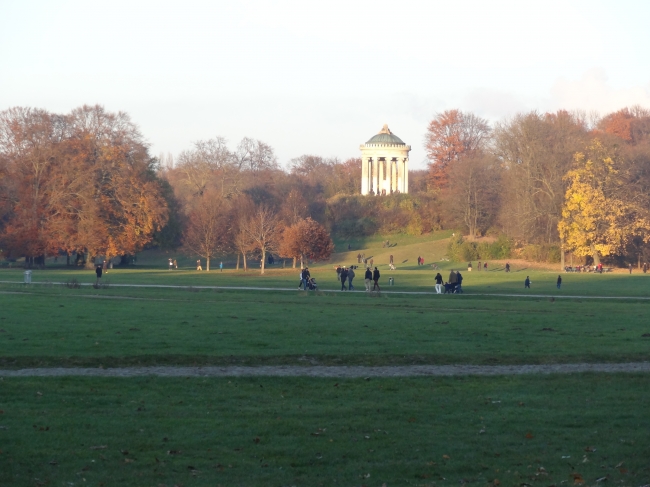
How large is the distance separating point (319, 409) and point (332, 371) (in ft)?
10.8

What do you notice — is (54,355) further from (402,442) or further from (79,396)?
(402,442)

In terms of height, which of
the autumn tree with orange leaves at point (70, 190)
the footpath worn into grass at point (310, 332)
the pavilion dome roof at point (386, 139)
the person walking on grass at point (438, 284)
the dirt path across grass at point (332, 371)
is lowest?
the dirt path across grass at point (332, 371)

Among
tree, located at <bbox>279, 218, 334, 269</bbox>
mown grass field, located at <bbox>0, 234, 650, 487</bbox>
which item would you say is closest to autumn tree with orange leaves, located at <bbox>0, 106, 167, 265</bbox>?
tree, located at <bbox>279, 218, 334, 269</bbox>

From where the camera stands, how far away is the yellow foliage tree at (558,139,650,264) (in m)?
65.1

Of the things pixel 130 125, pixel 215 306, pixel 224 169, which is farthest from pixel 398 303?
pixel 224 169

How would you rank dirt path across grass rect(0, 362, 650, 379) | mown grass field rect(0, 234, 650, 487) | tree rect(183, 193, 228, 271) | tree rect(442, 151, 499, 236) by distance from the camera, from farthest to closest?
tree rect(442, 151, 499, 236) → tree rect(183, 193, 228, 271) → dirt path across grass rect(0, 362, 650, 379) → mown grass field rect(0, 234, 650, 487)

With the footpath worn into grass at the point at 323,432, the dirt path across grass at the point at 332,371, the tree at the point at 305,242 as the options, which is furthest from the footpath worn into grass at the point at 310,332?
the tree at the point at 305,242

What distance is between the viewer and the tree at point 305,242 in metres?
64.2

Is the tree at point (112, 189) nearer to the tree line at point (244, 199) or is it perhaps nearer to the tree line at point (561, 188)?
the tree line at point (244, 199)

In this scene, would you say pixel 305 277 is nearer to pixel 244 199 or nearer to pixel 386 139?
pixel 244 199

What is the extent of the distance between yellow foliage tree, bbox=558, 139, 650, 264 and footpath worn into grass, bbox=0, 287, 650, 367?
1411 inches

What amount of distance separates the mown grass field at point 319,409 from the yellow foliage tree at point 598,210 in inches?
1767

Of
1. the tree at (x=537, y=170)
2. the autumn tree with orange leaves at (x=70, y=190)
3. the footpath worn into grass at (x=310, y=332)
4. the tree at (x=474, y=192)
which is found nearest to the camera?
the footpath worn into grass at (x=310, y=332)

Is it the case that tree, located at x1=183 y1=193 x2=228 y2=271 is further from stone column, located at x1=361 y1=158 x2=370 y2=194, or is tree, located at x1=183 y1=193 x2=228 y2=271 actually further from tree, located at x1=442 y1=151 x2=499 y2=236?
stone column, located at x1=361 y1=158 x2=370 y2=194
